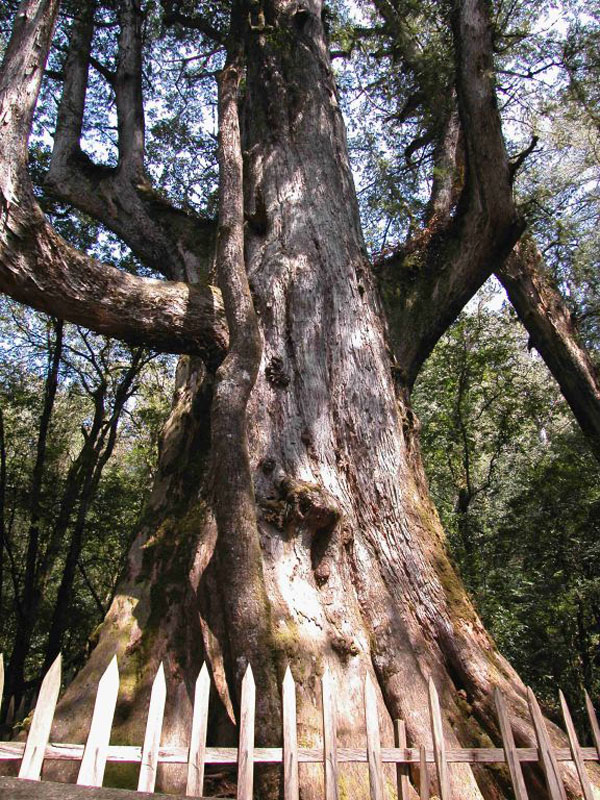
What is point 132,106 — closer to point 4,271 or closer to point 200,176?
point 200,176

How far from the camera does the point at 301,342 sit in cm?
468

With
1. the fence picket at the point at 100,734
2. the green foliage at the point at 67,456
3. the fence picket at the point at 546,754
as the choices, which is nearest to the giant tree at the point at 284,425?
the fence picket at the point at 546,754

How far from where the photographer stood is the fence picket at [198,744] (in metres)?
1.96

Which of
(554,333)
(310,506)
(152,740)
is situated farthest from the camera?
(554,333)

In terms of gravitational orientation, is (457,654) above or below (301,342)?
below

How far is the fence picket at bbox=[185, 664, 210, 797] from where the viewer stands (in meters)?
1.96

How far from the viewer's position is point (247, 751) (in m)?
2.07

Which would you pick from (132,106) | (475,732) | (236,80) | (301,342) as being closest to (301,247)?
(301,342)

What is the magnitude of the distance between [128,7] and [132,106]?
6.57 feet

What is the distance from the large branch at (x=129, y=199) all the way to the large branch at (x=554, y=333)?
14.2ft

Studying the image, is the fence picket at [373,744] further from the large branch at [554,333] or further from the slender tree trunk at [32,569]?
the slender tree trunk at [32,569]

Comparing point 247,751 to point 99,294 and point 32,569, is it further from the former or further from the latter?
point 32,569

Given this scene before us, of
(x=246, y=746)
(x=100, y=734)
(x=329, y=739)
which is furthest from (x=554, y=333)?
(x=100, y=734)

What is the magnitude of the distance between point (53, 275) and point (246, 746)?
2828 millimetres
